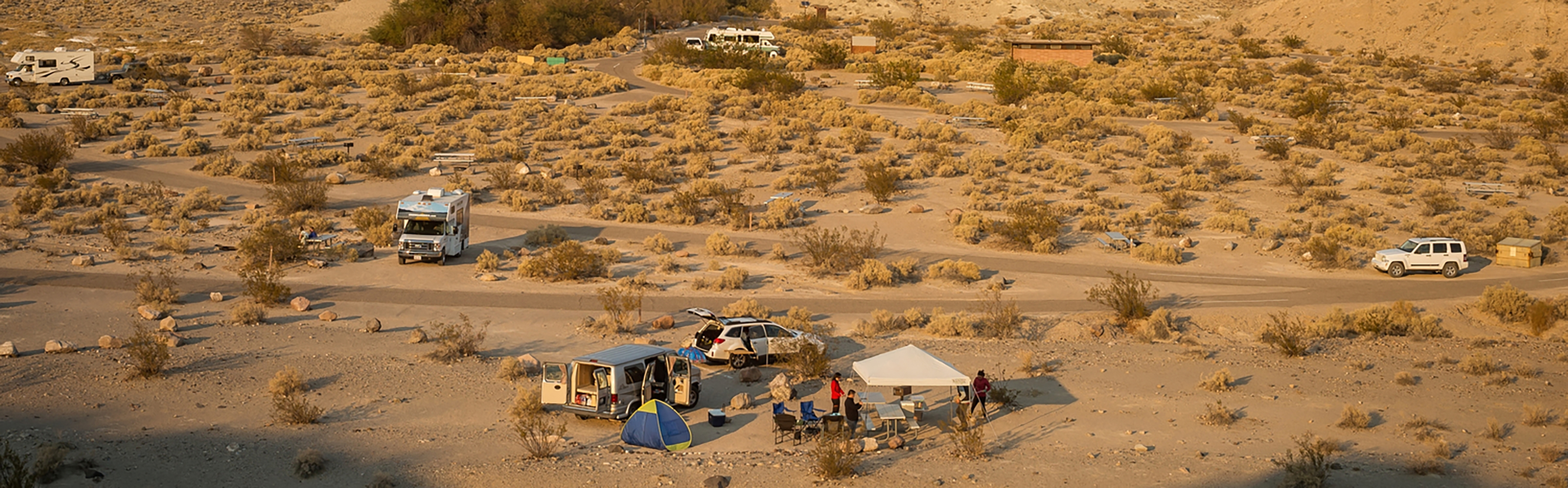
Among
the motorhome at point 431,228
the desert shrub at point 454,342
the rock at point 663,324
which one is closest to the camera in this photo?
the desert shrub at point 454,342

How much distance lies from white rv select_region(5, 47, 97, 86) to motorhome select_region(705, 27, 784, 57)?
41779mm

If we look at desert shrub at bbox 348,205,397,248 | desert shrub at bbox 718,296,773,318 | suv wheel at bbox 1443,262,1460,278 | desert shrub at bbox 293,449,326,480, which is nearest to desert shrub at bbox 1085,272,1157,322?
desert shrub at bbox 718,296,773,318

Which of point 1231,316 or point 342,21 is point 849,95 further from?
point 342,21

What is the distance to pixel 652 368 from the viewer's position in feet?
66.6

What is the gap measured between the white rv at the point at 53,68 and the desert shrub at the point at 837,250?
54.5 metres

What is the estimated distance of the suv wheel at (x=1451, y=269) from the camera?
33.2 m

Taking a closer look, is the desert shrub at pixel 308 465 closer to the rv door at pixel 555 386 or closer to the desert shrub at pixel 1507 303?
the rv door at pixel 555 386

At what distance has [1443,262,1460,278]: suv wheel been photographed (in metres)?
33.2

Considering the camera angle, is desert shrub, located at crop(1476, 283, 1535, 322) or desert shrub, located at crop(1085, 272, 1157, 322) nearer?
desert shrub, located at crop(1085, 272, 1157, 322)

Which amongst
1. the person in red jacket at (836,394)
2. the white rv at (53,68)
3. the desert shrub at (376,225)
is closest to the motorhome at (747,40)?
the white rv at (53,68)

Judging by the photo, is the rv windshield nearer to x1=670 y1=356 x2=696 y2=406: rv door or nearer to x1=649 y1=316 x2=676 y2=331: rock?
x1=649 y1=316 x2=676 y2=331: rock

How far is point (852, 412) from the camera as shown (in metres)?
19.0

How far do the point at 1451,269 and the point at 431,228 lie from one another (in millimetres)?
31343

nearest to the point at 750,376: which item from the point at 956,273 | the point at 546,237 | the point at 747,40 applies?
the point at 956,273
